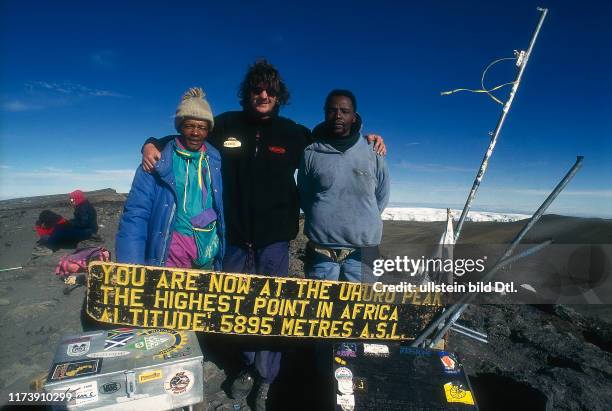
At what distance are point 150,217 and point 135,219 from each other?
14cm

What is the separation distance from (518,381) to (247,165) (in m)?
4.04

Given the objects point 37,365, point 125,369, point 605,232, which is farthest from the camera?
point 605,232

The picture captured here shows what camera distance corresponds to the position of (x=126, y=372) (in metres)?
2.29

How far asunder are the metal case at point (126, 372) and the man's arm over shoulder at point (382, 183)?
255 cm

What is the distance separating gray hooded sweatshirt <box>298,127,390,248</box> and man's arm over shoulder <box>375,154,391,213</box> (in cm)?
14

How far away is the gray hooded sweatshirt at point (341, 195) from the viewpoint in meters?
3.44

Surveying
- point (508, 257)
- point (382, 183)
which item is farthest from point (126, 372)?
point (508, 257)

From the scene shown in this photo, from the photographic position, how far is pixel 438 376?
8.55ft

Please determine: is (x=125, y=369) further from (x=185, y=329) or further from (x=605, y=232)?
(x=605, y=232)

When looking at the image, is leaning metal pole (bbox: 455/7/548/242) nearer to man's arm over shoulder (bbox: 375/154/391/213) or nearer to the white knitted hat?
man's arm over shoulder (bbox: 375/154/391/213)

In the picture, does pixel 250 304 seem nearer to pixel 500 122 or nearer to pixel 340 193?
pixel 340 193

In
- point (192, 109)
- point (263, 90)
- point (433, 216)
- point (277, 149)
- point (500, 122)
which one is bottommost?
point (433, 216)

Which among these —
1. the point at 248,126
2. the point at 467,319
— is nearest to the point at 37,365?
the point at 248,126

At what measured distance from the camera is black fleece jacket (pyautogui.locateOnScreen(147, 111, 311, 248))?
11.1 feet
